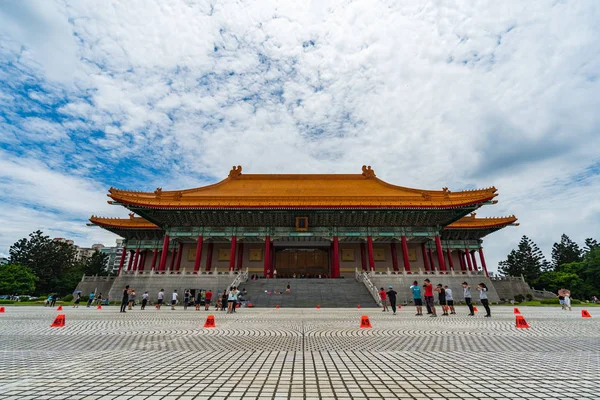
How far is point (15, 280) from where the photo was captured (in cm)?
3872

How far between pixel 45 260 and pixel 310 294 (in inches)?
2143

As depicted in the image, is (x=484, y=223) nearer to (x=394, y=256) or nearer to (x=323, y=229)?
(x=394, y=256)

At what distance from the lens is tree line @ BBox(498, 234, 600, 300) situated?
125 feet

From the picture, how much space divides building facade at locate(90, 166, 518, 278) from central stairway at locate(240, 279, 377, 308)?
3.78 metres

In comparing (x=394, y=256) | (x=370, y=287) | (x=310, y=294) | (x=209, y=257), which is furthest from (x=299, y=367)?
(x=209, y=257)

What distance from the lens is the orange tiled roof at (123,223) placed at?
3091cm

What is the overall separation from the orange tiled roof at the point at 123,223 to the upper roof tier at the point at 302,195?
5124 millimetres

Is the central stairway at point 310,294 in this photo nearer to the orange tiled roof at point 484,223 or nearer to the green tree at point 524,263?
the orange tiled roof at point 484,223

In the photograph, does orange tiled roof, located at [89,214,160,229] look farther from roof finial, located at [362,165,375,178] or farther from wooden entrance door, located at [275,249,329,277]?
roof finial, located at [362,165,375,178]

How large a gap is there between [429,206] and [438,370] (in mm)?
25142

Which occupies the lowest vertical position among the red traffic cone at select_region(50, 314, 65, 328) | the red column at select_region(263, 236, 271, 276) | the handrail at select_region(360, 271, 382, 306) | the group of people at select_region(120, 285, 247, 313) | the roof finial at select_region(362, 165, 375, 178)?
the red traffic cone at select_region(50, 314, 65, 328)

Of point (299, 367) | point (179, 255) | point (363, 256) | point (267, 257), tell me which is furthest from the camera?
point (363, 256)

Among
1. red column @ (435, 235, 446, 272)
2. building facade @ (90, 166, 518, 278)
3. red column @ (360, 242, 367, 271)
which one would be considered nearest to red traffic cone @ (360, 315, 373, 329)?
building facade @ (90, 166, 518, 278)

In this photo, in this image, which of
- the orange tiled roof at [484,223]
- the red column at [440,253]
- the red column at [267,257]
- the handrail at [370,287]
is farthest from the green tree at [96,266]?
the orange tiled roof at [484,223]
